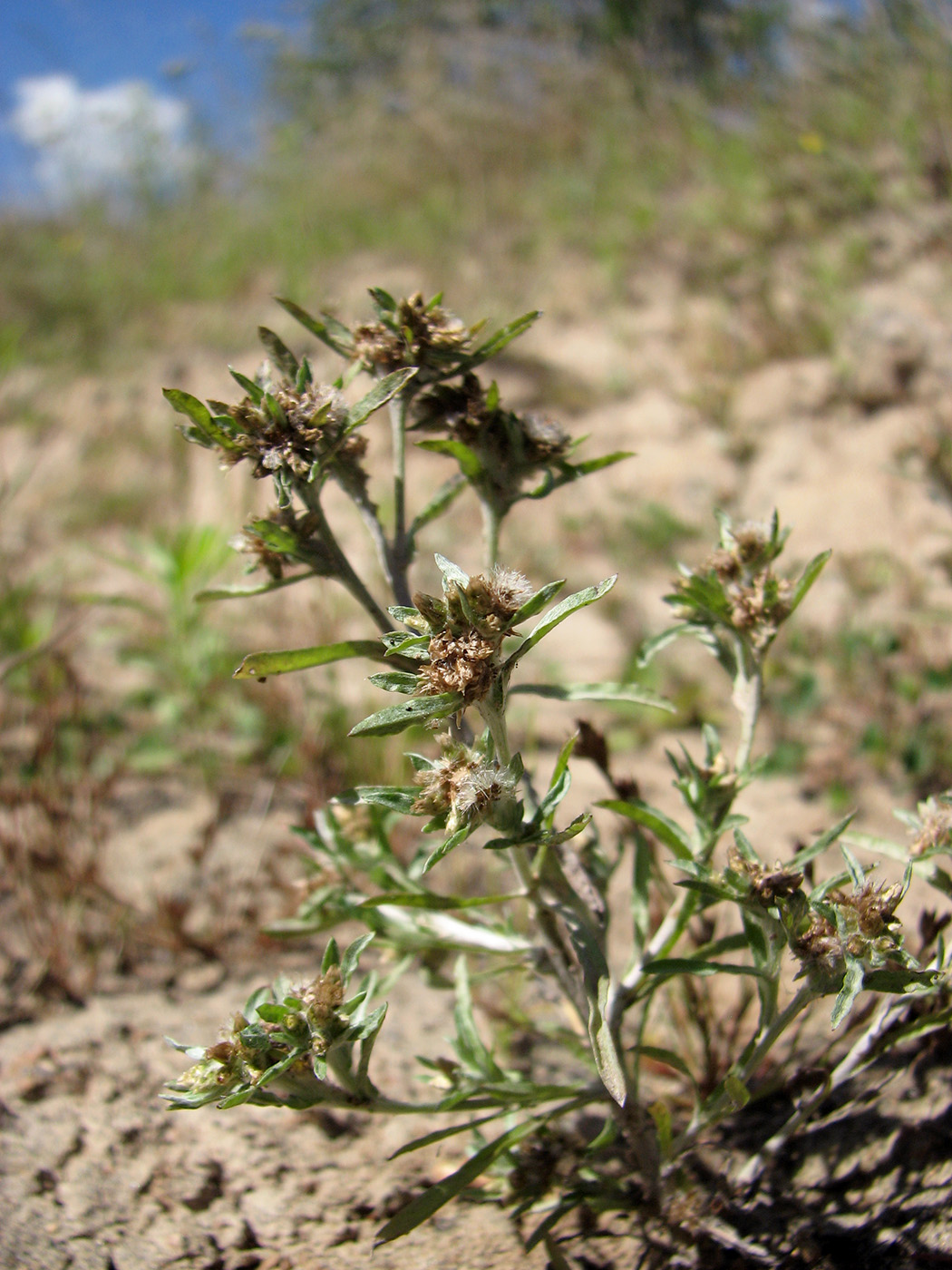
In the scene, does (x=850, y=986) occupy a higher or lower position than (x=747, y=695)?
lower

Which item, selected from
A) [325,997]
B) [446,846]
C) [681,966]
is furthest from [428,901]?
[681,966]

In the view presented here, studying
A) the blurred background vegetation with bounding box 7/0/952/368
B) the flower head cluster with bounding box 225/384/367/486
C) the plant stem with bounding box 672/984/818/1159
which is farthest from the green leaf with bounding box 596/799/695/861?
the blurred background vegetation with bounding box 7/0/952/368

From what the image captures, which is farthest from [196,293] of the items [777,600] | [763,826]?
[777,600]

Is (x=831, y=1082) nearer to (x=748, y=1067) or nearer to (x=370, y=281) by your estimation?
(x=748, y=1067)

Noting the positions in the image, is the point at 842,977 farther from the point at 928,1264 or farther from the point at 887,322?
the point at 887,322

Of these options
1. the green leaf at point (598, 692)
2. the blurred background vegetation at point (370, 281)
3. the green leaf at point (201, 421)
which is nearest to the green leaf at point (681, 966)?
the green leaf at point (598, 692)

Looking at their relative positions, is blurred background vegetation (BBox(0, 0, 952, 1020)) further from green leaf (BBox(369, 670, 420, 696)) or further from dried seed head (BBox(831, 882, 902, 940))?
dried seed head (BBox(831, 882, 902, 940))

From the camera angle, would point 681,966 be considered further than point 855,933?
Yes

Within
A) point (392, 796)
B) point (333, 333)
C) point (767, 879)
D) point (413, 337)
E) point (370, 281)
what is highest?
point (370, 281)
